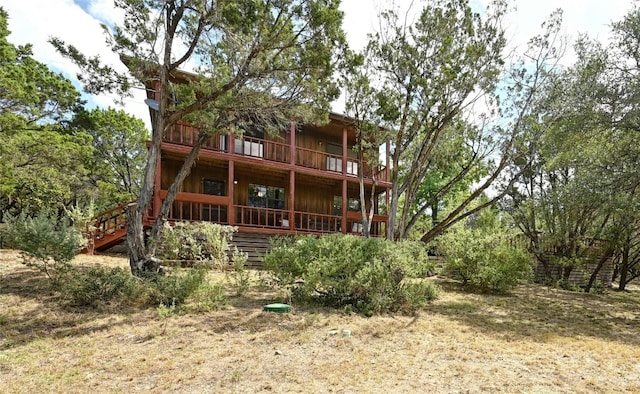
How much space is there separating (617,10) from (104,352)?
12747 millimetres

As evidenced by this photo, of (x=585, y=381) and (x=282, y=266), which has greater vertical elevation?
(x=282, y=266)

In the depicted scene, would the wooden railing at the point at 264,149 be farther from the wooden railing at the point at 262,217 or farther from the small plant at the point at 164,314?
the small plant at the point at 164,314

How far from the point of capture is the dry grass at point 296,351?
11.9 feet

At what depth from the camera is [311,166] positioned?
52.5ft

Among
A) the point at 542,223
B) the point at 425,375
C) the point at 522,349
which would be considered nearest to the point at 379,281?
the point at 522,349

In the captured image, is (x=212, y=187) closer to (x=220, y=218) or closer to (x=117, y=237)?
(x=220, y=218)

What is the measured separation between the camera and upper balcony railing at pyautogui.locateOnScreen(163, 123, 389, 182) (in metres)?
13.3

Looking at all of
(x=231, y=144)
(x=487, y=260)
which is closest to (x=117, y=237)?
(x=231, y=144)

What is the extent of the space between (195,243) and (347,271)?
3136 mm

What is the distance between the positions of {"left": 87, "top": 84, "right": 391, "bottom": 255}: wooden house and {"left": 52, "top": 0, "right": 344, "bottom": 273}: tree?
325cm

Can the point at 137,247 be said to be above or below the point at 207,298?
above

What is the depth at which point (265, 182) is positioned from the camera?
16359 mm

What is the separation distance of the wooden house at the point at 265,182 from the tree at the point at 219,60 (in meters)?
3.25

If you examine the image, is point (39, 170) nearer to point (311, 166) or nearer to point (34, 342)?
point (311, 166)
